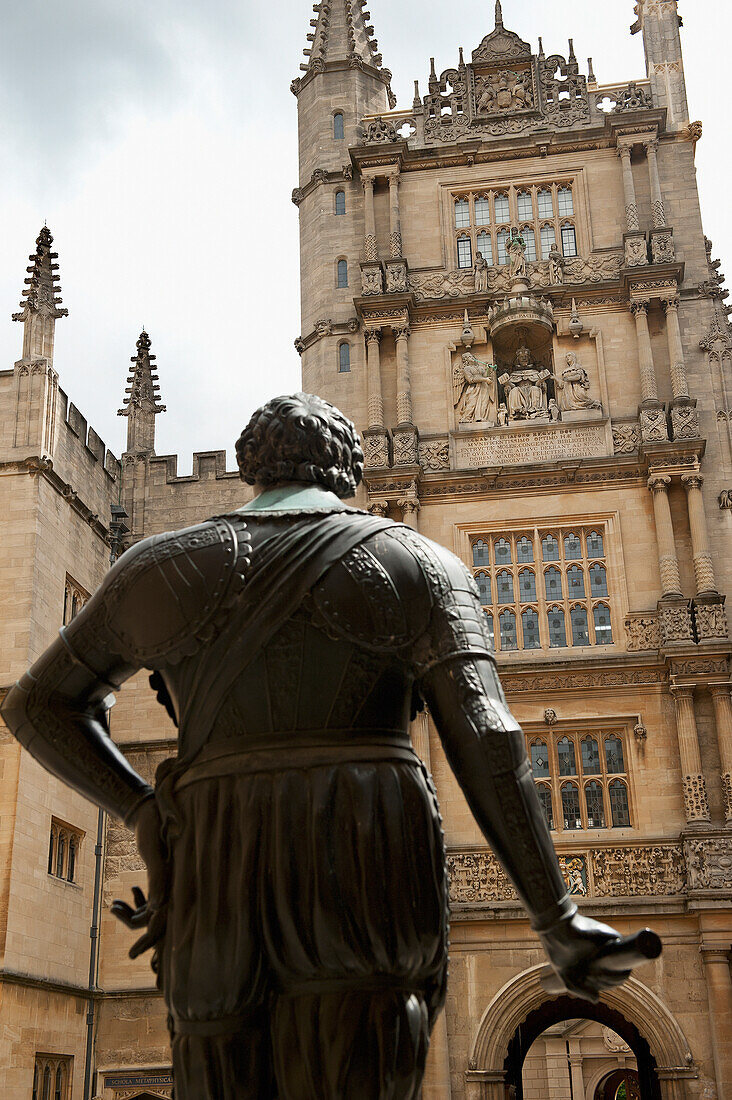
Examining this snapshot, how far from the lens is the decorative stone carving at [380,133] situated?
67.5ft

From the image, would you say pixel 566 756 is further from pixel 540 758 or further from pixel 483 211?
pixel 483 211

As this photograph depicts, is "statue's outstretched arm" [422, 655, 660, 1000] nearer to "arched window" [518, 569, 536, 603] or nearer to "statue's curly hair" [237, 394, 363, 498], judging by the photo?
"statue's curly hair" [237, 394, 363, 498]

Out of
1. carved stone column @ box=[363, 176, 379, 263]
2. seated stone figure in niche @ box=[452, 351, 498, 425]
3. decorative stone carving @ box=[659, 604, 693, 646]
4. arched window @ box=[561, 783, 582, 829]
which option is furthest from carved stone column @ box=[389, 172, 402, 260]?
arched window @ box=[561, 783, 582, 829]

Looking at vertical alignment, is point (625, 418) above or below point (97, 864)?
above

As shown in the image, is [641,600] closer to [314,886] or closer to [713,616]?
Answer: [713,616]

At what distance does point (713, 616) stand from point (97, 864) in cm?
922

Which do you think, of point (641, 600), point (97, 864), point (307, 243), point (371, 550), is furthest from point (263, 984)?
point (307, 243)

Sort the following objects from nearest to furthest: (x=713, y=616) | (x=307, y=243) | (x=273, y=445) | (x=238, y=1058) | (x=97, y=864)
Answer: (x=238, y=1058)
(x=273, y=445)
(x=713, y=616)
(x=97, y=864)
(x=307, y=243)

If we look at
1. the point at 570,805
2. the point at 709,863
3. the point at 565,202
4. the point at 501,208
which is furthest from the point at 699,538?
the point at 501,208

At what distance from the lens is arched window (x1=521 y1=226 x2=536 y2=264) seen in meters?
19.7

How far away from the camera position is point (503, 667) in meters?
16.8

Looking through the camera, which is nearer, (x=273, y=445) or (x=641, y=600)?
(x=273, y=445)

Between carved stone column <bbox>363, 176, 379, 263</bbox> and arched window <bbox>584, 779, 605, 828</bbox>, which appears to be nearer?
arched window <bbox>584, 779, 605, 828</bbox>

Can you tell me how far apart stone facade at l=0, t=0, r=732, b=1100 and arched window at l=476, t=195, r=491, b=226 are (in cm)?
8
